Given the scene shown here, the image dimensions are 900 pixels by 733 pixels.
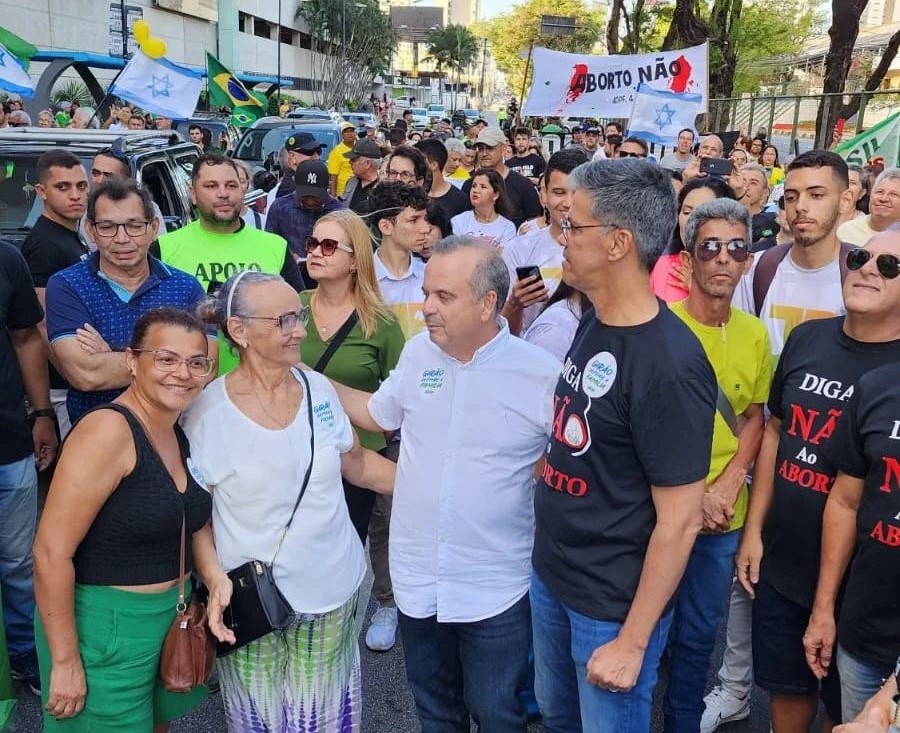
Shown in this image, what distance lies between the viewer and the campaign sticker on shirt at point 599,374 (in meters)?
1.96

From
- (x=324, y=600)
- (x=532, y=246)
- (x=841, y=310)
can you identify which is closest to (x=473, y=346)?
(x=324, y=600)

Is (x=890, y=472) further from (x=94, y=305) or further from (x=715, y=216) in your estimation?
(x=94, y=305)

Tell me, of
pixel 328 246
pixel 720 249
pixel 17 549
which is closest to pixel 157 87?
pixel 328 246

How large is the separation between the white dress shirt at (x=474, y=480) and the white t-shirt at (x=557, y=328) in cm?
50

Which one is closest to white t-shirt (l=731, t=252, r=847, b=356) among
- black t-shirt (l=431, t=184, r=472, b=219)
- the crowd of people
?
the crowd of people

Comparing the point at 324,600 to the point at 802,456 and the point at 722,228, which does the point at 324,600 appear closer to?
A: the point at 802,456

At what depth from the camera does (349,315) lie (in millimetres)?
3256

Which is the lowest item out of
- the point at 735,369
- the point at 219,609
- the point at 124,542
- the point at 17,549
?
the point at 17,549

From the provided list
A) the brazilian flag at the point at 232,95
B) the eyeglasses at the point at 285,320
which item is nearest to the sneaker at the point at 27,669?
the eyeglasses at the point at 285,320

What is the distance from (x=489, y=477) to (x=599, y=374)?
550 millimetres

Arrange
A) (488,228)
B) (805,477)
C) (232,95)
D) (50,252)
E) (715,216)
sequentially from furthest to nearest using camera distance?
1. (232,95)
2. (488,228)
3. (50,252)
4. (715,216)
5. (805,477)

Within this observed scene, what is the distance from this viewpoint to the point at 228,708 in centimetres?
249

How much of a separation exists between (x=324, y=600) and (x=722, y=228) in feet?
6.13

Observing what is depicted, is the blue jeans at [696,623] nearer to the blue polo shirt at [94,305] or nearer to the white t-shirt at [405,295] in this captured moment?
the white t-shirt at [405,295]
